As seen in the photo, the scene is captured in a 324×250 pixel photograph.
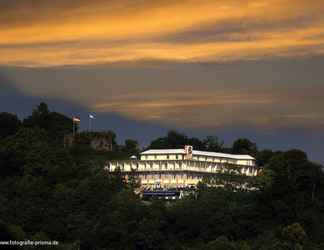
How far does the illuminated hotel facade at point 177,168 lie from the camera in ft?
508

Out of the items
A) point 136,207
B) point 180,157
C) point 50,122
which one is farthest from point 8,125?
point 136,207

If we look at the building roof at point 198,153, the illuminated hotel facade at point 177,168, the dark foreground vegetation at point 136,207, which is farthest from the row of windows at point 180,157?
the dark foreground vegetation at point 136,207

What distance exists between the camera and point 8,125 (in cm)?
17400

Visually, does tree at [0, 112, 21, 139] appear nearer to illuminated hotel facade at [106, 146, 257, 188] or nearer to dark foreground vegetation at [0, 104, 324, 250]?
dark foreground vegetation at [0, 104, 324, 250]

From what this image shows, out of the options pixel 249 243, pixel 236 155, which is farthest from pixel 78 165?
pixel 249 243

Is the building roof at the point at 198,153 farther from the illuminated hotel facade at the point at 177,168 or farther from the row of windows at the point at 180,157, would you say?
the row of windows at the point at 180,157

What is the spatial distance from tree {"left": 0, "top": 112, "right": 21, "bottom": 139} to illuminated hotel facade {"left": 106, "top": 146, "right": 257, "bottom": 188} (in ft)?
61.2

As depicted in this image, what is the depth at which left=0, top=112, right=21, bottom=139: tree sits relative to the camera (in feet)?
568

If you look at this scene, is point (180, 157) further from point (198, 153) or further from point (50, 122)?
point (50, 122)

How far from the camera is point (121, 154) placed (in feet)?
544

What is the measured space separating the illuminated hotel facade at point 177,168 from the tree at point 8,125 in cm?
1864

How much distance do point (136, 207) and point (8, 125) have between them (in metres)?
35.0

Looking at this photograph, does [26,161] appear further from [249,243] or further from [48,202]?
[249,243]

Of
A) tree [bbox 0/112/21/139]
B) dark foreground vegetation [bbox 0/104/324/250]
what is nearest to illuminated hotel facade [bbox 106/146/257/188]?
dark foreground vegetation [bbox 0/104/324/250]
